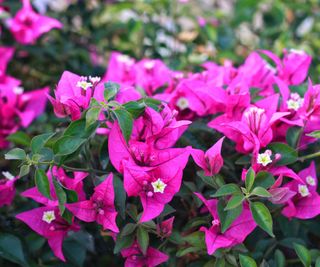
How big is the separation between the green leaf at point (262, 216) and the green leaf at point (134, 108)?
0.26 metres

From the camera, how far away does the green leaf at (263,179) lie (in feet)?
3.15

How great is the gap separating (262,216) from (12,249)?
0.51 meters

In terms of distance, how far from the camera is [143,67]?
4.60ft

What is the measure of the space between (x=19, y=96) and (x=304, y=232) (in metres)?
0.79

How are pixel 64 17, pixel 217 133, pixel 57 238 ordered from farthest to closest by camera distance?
pixel 64 17 < pixel 217 133 < pixel 57 238

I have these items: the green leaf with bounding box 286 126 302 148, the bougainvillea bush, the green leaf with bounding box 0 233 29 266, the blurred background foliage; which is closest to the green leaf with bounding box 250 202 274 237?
the bougainvillea bush

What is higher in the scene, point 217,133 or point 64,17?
point 217,133

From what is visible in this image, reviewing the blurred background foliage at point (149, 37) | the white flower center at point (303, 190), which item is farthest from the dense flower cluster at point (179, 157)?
the blurred background foliage at point (149, 37)

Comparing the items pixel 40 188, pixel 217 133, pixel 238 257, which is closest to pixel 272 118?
pixel 217 133

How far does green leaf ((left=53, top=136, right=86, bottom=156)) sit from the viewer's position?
0.92 m

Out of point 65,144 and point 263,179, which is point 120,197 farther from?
point 263,179

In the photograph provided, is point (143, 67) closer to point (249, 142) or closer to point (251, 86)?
point (251, 86)

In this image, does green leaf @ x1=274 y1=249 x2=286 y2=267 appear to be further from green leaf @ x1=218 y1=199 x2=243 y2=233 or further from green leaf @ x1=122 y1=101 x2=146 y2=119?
green leaf @ x1=122 y1=101 x2=146 y2=119

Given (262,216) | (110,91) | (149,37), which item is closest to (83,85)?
(110,91)
